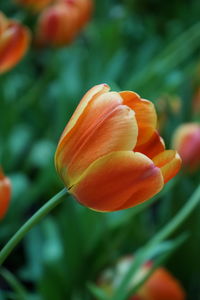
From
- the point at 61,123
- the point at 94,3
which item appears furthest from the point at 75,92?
the point at 94,3

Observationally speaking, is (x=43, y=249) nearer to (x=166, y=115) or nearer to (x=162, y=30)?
(x=166, y=115)

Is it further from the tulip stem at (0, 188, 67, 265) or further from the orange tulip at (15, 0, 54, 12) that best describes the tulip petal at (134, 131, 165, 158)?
the orange tulip at (15, 0, 54, 12)

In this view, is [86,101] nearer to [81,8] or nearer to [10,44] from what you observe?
[10,44]

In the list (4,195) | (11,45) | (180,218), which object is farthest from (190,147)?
(4,195)

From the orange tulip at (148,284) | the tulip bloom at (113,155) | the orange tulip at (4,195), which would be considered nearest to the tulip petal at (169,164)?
the tulip bloom at (113,155)

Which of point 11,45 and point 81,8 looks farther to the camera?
point 81,8
